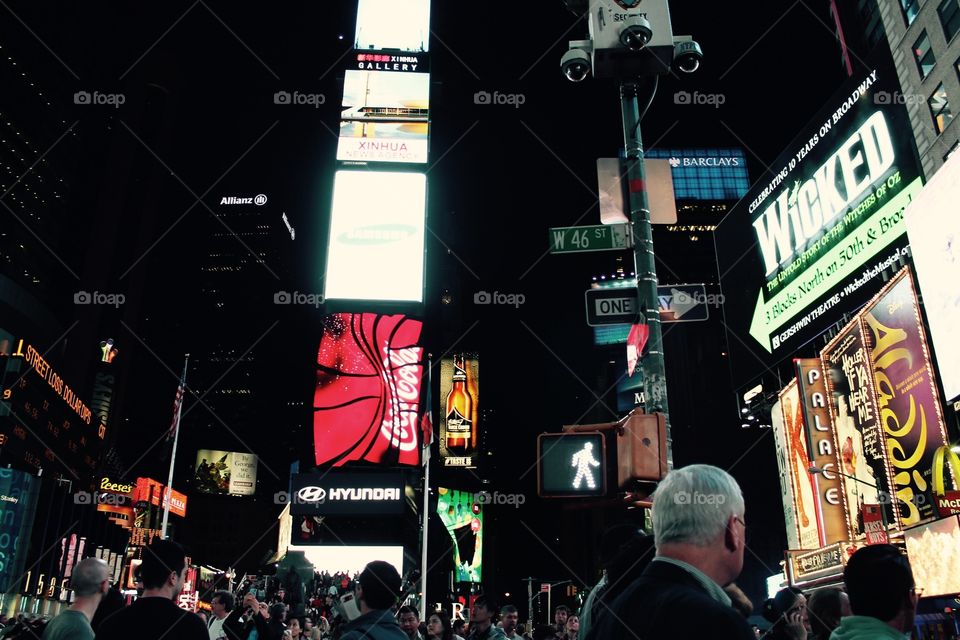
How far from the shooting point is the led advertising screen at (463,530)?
69938 millimetres

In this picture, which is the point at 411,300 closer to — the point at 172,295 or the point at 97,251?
the point at 97,251

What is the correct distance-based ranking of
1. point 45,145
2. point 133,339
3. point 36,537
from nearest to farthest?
point 36,537 → point 45,145 → point 133,339

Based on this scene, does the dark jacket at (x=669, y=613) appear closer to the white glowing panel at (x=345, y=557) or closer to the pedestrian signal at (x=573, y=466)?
the pedestrian signal at (x=573, y=466)

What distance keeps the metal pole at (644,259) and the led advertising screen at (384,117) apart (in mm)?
33661

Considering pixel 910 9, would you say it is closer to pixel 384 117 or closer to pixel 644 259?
pixel 384 117

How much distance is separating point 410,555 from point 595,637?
45058mm

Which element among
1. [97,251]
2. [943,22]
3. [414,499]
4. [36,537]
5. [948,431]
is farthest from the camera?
[97,251]

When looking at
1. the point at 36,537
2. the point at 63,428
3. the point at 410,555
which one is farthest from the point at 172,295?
the point at 410,555

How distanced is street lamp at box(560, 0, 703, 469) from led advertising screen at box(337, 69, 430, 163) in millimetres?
33606

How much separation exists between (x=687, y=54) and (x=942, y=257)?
297 inches

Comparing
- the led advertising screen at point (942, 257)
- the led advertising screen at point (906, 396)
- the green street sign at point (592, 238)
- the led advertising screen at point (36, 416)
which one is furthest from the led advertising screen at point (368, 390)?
the green street sign at point (592, 238)

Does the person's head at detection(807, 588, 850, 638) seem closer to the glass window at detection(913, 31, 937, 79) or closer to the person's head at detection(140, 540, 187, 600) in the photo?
the person's head at detection(140, 540, 187, 600)

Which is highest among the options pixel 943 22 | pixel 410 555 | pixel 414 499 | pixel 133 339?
pixel 133 339

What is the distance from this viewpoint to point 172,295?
10269 cm
